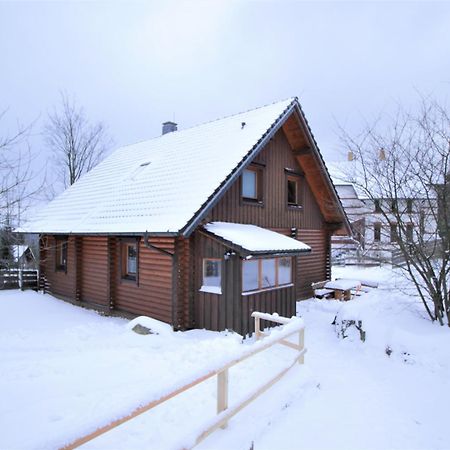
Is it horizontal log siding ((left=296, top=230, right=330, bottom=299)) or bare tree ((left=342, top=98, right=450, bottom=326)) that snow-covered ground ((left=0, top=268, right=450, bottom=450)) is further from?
horizontal log siding ((left=296, top=230, right=330, bottom=299))

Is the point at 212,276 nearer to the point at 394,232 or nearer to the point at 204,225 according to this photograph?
the point at 204,225

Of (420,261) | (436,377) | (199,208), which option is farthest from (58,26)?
(436,377)

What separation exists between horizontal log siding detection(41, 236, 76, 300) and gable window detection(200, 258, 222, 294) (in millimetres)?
6591

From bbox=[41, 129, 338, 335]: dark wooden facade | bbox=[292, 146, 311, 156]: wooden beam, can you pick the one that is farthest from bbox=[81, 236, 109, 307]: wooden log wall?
bbox=[292, 146, 311, 156]: wooden beam

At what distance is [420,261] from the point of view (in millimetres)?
8828

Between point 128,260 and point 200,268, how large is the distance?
10.6 feet

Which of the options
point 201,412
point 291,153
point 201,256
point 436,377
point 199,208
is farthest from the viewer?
point 291,153

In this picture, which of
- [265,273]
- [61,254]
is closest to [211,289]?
[265,273]

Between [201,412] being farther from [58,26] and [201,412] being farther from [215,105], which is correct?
[215,105]

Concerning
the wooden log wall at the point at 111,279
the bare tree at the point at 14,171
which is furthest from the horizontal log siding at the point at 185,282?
the bare tree at the point at 14,171

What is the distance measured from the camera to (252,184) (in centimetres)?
1163

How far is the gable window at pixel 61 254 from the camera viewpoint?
1454 centimetres

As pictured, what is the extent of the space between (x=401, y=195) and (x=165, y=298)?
7.33m

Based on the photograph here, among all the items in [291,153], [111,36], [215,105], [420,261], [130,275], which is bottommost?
[130,275]
